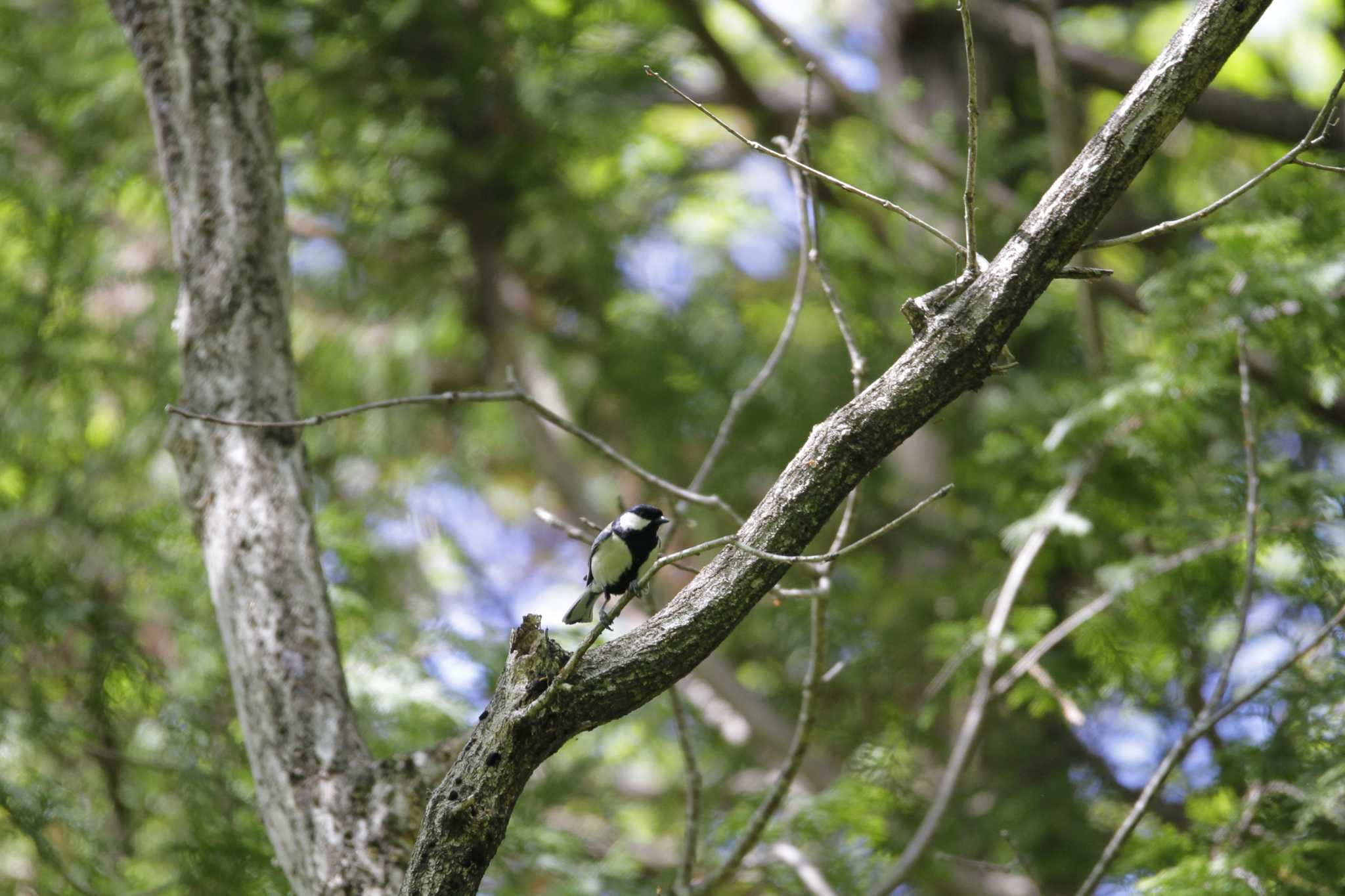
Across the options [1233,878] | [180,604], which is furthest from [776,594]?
[180,604]

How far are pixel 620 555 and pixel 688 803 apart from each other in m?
0.76

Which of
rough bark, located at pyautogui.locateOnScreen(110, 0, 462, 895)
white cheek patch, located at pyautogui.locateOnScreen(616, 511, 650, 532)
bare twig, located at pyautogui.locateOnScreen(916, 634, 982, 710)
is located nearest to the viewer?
rough bark, located at pyautogui.locateOnScreen(110, 0, 462, 895)

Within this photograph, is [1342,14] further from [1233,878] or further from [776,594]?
[776,594]

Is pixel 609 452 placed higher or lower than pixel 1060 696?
higher

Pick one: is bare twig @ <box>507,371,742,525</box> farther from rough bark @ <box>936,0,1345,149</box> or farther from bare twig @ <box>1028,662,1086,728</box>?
rough bark @ <box>936,0,1345,149</box>

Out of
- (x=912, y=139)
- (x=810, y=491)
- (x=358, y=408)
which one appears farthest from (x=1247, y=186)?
(x=912, y=139)

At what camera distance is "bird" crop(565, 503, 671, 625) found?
10.6 feet

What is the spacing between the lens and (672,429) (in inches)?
238

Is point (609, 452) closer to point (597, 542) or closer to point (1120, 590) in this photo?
point (597, 542)

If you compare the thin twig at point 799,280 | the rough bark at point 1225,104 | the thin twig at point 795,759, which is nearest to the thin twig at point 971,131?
the thin twig at point 799,280

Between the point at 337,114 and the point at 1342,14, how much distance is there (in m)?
4.91

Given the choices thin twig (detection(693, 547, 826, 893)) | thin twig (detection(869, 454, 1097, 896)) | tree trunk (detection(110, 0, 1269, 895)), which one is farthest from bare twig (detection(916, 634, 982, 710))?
tree trunk (detection(110, 0, 1269, 895))

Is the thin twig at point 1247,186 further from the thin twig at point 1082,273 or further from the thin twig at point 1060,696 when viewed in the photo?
the thin twig at point 1060,696

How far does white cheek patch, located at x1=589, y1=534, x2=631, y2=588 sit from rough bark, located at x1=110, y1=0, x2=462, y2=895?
787mm
